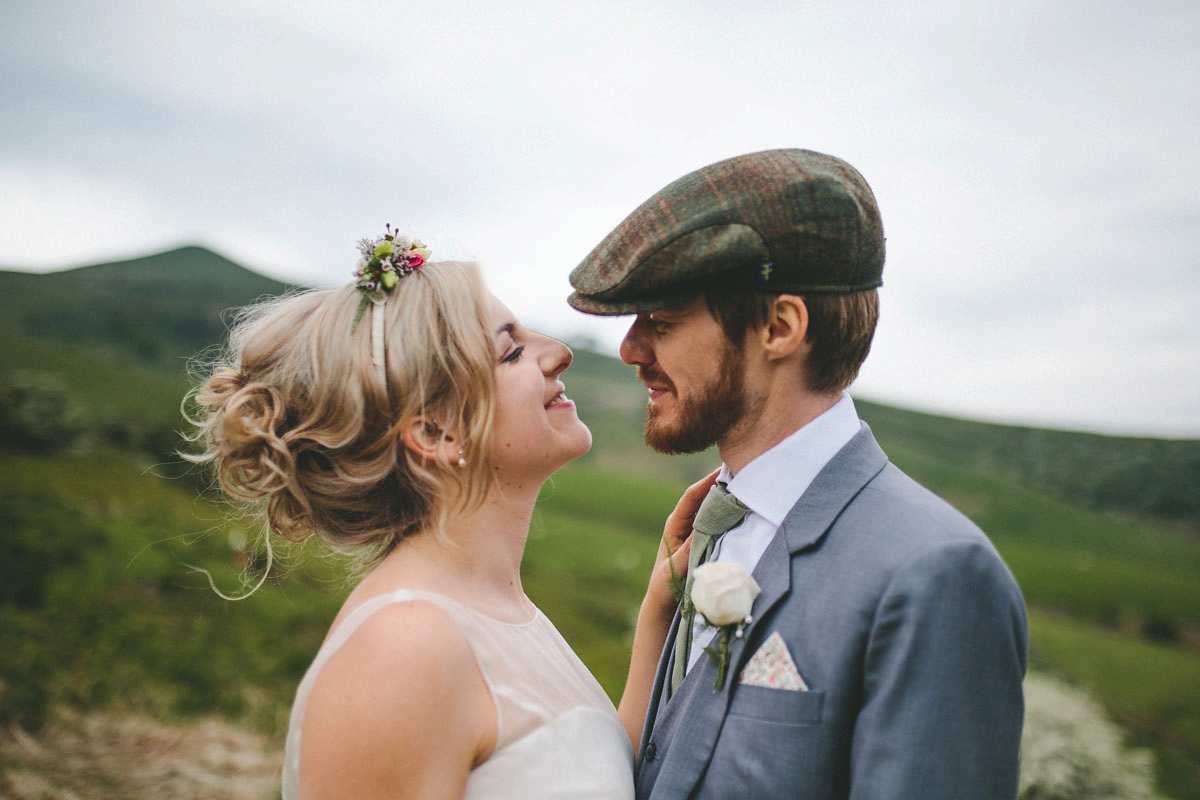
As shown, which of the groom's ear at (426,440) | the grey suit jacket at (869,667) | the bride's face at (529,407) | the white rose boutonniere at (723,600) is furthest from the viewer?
the bride's face at (529,407)

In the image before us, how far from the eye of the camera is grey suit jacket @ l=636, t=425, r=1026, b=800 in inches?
77.1

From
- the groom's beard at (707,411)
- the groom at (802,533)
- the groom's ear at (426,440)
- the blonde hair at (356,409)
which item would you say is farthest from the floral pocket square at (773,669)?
the groom's ear at (426,440)

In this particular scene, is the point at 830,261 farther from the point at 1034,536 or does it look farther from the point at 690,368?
the point at 1034,536

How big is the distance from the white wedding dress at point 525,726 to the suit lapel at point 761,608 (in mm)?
397

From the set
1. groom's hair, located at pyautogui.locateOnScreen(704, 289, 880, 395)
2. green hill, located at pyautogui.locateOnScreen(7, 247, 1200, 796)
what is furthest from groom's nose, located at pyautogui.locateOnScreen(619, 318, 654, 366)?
green hill, located at pyautogui.locateOnScreen(7, 247, 1200, 796)

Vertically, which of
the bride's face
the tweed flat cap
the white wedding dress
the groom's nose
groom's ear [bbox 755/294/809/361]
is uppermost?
the tweed flat cap

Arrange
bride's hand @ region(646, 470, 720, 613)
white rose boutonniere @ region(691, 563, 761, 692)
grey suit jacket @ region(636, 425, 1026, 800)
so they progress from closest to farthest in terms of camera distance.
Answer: grey suit jacket @ region(636, 425, 1026, 800)
white rose boutonniere @ region(691, 563, 761, 692)
bride's hand @ region(646, 470, 720, 613)

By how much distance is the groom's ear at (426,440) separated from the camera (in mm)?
3035

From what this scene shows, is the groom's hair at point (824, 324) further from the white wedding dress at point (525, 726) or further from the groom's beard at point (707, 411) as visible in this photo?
the white wedding dress at point (525, 726)

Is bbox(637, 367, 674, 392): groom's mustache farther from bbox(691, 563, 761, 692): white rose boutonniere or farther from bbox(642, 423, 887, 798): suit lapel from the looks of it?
bbox(691, 563, 761, 692): white rose boutonniere

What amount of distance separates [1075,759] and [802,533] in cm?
1196

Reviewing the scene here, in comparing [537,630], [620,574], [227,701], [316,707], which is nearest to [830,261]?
[537,630]

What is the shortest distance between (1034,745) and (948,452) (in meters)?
47.6

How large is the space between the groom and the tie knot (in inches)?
0.8
